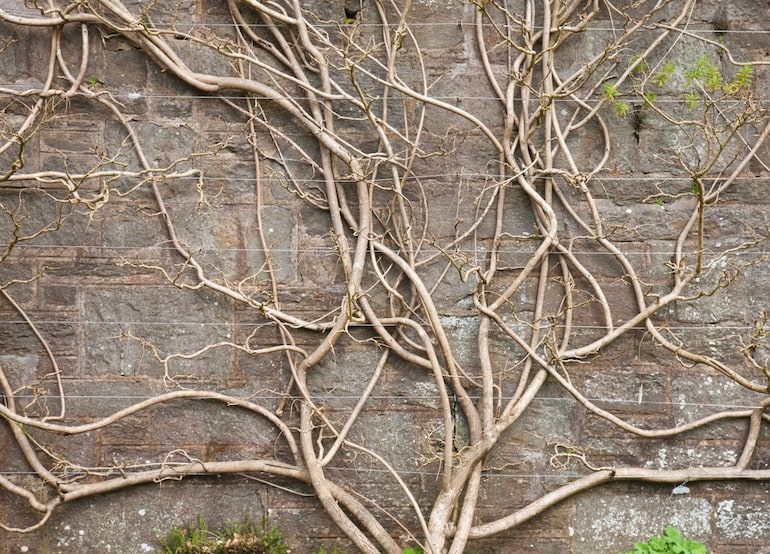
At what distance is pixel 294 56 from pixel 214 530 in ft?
6.55

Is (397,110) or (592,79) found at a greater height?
(592,79)

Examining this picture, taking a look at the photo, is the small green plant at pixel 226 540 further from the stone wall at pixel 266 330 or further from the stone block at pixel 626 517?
the stone block at pixel 626 517

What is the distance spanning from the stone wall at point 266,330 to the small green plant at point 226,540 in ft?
0.17

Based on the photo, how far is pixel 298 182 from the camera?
11.0ft

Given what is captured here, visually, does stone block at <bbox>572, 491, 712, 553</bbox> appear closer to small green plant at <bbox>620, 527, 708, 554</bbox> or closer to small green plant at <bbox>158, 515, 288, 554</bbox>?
small green plant at <bbox>620, 527, 708, 554</bbox>

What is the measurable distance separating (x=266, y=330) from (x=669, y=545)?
1881 millimetres

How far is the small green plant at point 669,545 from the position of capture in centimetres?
321

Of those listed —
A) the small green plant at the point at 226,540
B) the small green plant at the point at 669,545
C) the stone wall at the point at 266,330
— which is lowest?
the small green plant at the point at 226,540

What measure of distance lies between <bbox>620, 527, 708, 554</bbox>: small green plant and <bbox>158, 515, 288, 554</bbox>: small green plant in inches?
57.5

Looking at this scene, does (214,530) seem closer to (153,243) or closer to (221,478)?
(221,478)

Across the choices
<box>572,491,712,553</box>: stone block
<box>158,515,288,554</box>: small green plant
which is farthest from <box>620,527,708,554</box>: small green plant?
<box>158,515,288,554</box>: small green plant

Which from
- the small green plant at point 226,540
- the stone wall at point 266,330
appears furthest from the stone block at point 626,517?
the small green plant at point 226,540

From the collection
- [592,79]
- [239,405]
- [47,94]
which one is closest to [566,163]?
[592,79]

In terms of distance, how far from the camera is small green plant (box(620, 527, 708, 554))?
10.5 feet
